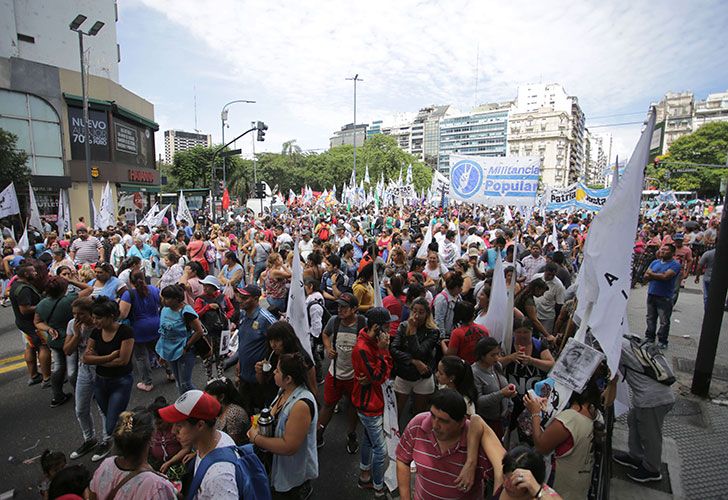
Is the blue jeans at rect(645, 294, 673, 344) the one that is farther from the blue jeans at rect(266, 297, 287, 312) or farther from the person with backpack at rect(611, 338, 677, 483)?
the blue jeans at rect(266, 297, 287, 312)

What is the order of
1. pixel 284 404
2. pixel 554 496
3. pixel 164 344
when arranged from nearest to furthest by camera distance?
pixel 554 496 → pixel 284 404 → pixel 164 344

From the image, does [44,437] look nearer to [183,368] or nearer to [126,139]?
[183,368]

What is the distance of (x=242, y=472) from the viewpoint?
220 cm

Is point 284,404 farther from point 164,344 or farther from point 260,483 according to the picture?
point 164,344

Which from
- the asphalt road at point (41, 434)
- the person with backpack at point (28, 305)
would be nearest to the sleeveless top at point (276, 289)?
the asphalt road at point (41, 434)

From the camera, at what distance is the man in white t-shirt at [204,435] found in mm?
2094

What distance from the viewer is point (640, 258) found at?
422 inches

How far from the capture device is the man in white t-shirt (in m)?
2.09

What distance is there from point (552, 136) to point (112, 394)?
4763 inches

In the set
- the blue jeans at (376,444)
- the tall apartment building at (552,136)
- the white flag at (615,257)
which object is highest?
the tall apartment building at (552,136)

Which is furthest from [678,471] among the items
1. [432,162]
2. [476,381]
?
[432,162]

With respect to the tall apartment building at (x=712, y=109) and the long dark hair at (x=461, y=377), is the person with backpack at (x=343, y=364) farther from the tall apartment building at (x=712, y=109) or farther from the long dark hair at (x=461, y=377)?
the tall apartment building at (x=712, y=109)

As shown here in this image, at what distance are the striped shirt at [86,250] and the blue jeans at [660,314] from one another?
1197 cm

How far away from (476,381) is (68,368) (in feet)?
15.7
